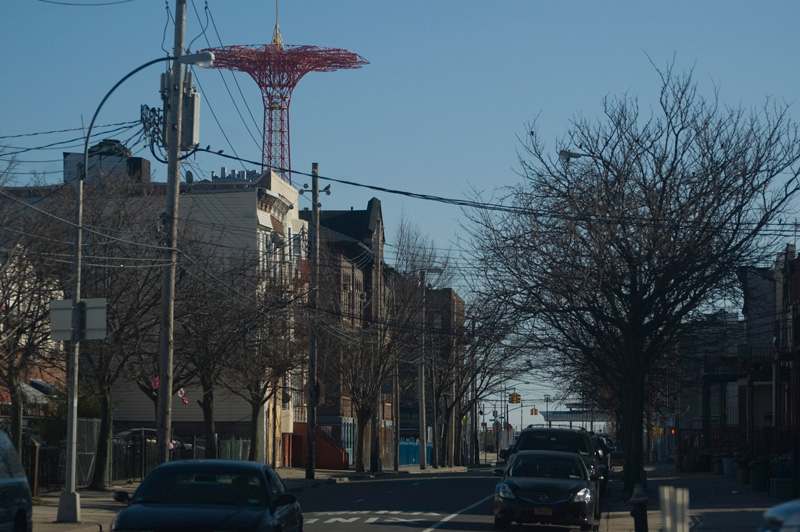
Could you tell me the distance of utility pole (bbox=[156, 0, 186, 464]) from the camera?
2188 cm

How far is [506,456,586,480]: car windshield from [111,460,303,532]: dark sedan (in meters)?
7.85

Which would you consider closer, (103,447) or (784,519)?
(784,519)

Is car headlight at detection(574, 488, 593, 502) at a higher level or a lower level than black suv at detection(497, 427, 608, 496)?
lower

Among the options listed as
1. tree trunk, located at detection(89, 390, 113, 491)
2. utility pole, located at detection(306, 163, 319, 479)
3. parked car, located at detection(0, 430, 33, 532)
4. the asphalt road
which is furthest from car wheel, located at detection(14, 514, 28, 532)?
utility pole, located at detection(306, 163, 319, 479)

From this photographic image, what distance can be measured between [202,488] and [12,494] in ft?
9.07

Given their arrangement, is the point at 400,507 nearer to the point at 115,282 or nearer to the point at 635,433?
the point at 635,433

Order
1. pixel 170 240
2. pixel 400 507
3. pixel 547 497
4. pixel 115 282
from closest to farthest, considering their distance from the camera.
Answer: pixel 547 497, pixel 170 240, pixel 400 507, pixel 115 282

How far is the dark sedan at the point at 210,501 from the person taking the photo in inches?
420

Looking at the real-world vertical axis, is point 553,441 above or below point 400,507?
above

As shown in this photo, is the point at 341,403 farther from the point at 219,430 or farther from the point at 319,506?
the point at 319,506

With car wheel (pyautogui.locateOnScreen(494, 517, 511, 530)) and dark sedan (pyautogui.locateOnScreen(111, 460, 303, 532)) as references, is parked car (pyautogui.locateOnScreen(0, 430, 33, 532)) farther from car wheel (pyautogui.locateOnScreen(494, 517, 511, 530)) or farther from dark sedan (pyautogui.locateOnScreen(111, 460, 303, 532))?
car wheel (pyautogui.locateOnScreen(494, 517, 511, 530))

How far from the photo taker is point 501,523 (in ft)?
61.7

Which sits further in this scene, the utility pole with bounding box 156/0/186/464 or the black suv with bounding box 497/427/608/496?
the black suv with bounding box 497/427/608/496

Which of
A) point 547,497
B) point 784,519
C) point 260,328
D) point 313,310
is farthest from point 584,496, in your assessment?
point 313,310
